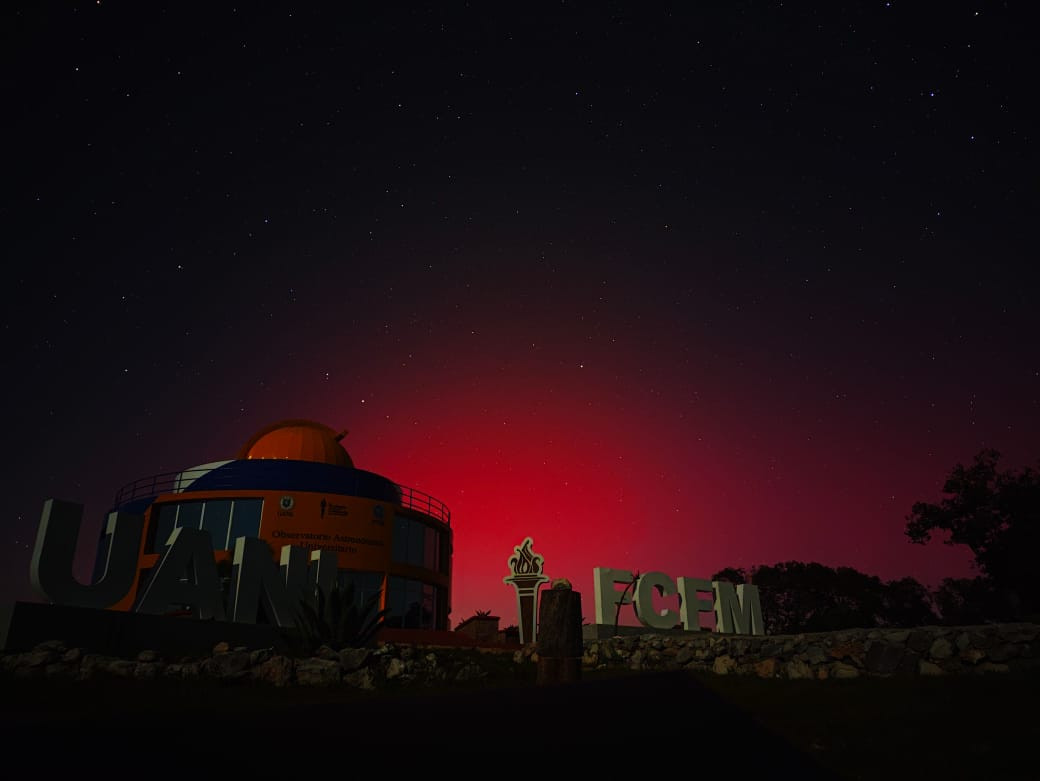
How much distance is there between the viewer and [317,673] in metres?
12.4

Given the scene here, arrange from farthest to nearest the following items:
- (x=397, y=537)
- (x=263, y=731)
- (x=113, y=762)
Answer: (x=397, y=537), (x=263, y=731), (x=113, y=762)

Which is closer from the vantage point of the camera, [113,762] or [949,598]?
[113,762]

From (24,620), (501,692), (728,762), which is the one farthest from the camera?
(24,620)

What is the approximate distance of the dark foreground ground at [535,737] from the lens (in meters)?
1.45

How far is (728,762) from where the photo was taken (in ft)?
10.6

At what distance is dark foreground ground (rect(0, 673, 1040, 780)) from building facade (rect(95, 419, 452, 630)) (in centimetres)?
2576

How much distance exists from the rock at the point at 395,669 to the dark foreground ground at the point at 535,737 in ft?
19.9

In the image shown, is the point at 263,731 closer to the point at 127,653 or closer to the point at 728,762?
the point at 728,762

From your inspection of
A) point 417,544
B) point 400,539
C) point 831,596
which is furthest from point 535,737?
point 831,596

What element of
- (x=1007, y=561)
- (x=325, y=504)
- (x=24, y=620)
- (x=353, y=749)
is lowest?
(x=353, y=749)

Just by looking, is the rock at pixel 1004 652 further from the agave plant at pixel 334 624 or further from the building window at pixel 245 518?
the building window at pixel 245 518

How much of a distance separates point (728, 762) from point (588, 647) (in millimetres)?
21935

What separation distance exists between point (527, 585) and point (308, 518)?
1094cm

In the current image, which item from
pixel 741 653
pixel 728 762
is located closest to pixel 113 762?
pixel 728 762
